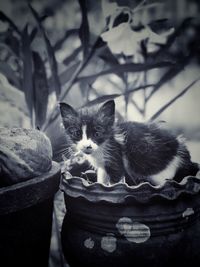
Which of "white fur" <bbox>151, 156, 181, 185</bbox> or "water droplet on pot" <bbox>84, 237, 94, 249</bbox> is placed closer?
"water droplet on pot" <bbox>84, 237, 94, 249</bbox>

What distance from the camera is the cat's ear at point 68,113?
970mm

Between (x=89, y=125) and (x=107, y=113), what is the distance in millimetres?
66

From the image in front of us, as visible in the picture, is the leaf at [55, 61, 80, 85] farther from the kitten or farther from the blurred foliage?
the kitten

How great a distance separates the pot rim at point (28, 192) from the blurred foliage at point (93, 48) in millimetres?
393

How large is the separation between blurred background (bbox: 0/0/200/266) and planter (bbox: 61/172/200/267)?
1.38 ft

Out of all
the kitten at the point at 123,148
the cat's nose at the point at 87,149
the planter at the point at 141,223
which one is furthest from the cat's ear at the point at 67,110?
the planter at the point at 141,223

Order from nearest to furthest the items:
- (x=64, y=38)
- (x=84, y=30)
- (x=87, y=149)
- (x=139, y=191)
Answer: (x=139, y=191) < (x=87, y=149) < (x=84, y=30) < (x=64, y=38)

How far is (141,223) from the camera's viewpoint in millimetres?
769

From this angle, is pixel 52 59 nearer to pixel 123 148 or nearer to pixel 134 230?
pixel 123 148

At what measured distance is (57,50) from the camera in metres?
1.31

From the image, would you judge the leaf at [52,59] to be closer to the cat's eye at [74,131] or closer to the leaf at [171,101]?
the cat's eye at [74,131]

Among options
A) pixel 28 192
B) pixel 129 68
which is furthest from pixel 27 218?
pixel 129 68

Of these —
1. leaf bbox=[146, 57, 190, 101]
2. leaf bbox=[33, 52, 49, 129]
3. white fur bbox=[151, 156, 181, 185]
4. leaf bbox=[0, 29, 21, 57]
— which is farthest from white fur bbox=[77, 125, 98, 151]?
leaf bbox=[0, 29, 21, 57]

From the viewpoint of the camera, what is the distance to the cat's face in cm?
94
